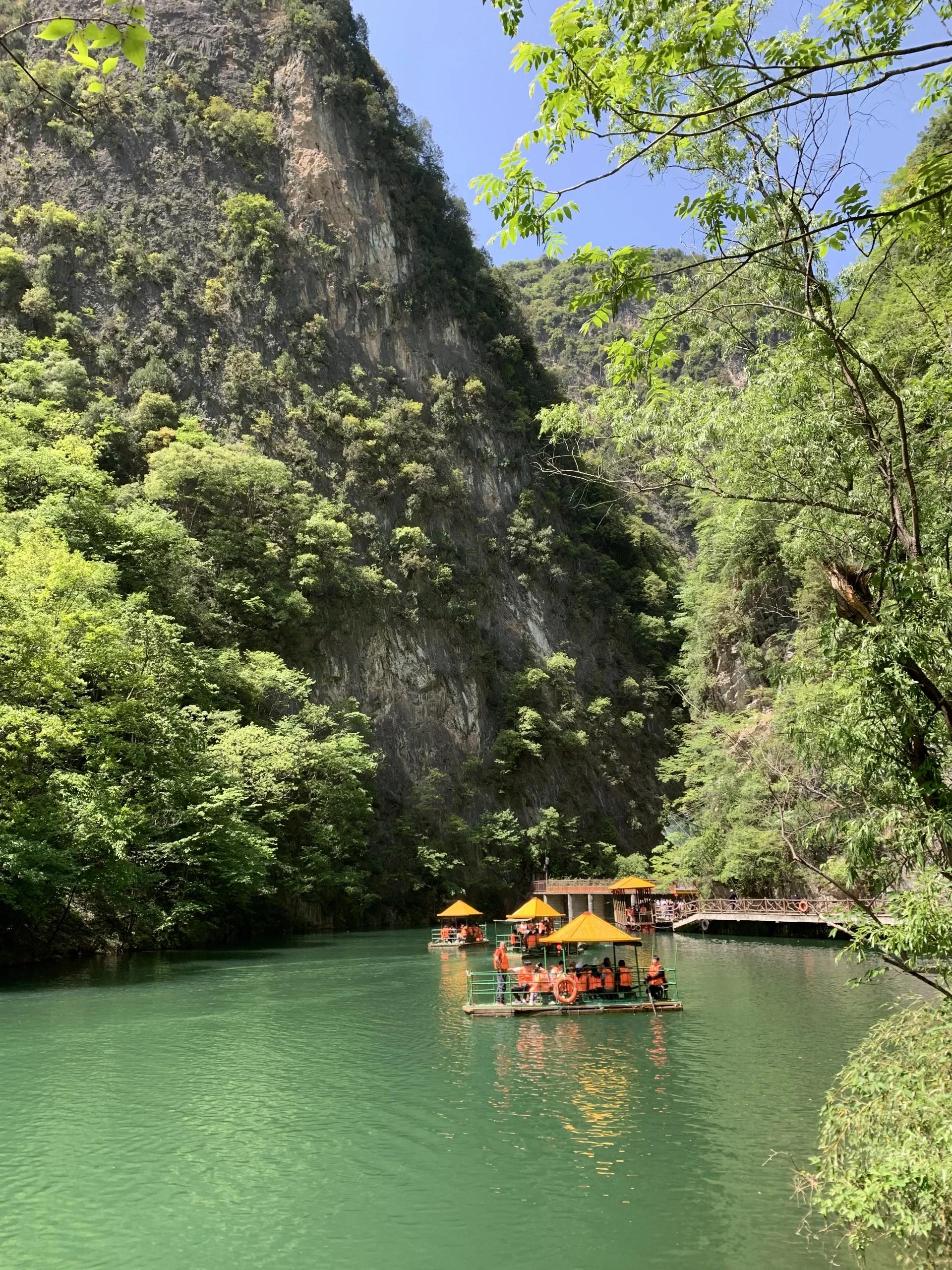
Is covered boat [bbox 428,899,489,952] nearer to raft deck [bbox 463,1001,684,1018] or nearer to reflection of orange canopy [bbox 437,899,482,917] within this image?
reflection of orange canopy [bbox 437,899,482,917]

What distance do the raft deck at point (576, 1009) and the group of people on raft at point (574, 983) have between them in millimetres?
152

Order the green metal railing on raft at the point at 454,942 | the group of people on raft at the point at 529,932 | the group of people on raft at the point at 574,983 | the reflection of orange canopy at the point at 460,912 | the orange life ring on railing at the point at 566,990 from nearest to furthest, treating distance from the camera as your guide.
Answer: the group of people on raft at the point at 574,983 → the orange life ring on railing at the point at 566,990 → the group of people on raft at the point at 529,932 → the green metal railing on raft at the point at 454,942 → the reflection of orange canopy at the point at 460,912

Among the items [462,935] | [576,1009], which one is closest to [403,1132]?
[576,1009]

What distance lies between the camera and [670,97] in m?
5.05

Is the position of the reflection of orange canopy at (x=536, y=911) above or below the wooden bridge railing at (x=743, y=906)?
above

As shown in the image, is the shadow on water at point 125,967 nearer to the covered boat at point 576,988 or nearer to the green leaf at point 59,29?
the covered boat at point 576,988

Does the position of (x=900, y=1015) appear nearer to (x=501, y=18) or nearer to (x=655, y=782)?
(x=501, y=18)

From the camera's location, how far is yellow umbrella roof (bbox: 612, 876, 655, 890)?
3591 centimetres

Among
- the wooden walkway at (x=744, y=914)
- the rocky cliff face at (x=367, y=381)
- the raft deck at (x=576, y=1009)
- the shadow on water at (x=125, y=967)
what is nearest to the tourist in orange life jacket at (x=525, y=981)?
the raft deck at (x=576, y=1009)

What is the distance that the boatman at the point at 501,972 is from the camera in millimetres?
17750

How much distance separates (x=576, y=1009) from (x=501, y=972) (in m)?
1.95

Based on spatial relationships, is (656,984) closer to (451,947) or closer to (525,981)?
(525,981)

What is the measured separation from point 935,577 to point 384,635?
4490 centimetres

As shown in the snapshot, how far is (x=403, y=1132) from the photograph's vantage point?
31.4 ft
